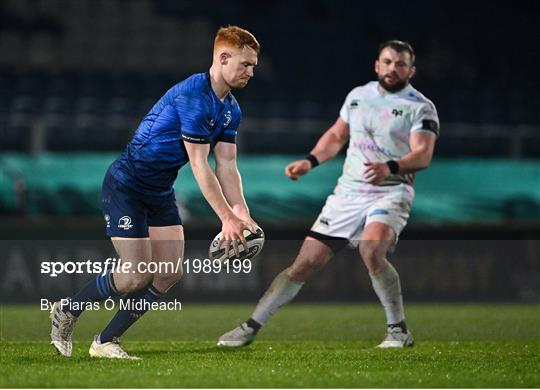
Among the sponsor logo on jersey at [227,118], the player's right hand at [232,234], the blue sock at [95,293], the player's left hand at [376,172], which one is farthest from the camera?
the player's left hand at [376,172]

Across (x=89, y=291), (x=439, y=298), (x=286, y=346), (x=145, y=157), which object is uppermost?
(x=145, y=157)

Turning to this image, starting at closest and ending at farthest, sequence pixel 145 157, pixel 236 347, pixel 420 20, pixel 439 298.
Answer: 1. pixel 145 157
2. pixel 236 347
3. pixel 439 298
4. pixel 420 20

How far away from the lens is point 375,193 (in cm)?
849

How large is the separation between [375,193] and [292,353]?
1606 mm

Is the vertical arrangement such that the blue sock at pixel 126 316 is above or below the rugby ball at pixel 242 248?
below

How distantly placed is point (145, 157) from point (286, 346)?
2.12m

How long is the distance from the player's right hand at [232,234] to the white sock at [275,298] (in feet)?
6.60

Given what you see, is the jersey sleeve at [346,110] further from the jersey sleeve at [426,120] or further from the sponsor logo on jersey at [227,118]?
the sponsor logo on jersey at [227,118]

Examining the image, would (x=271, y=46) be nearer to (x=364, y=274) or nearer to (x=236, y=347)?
(x=364, y=274)

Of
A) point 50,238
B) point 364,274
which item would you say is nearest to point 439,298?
point 364,274

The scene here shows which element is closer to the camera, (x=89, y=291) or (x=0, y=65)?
(x=89, y=291)

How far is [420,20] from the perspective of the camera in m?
20.1

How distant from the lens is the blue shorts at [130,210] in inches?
269

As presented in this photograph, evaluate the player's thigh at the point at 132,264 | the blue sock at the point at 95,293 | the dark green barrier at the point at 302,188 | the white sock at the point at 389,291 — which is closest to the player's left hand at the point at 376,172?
the white sock at the point at 389,291
